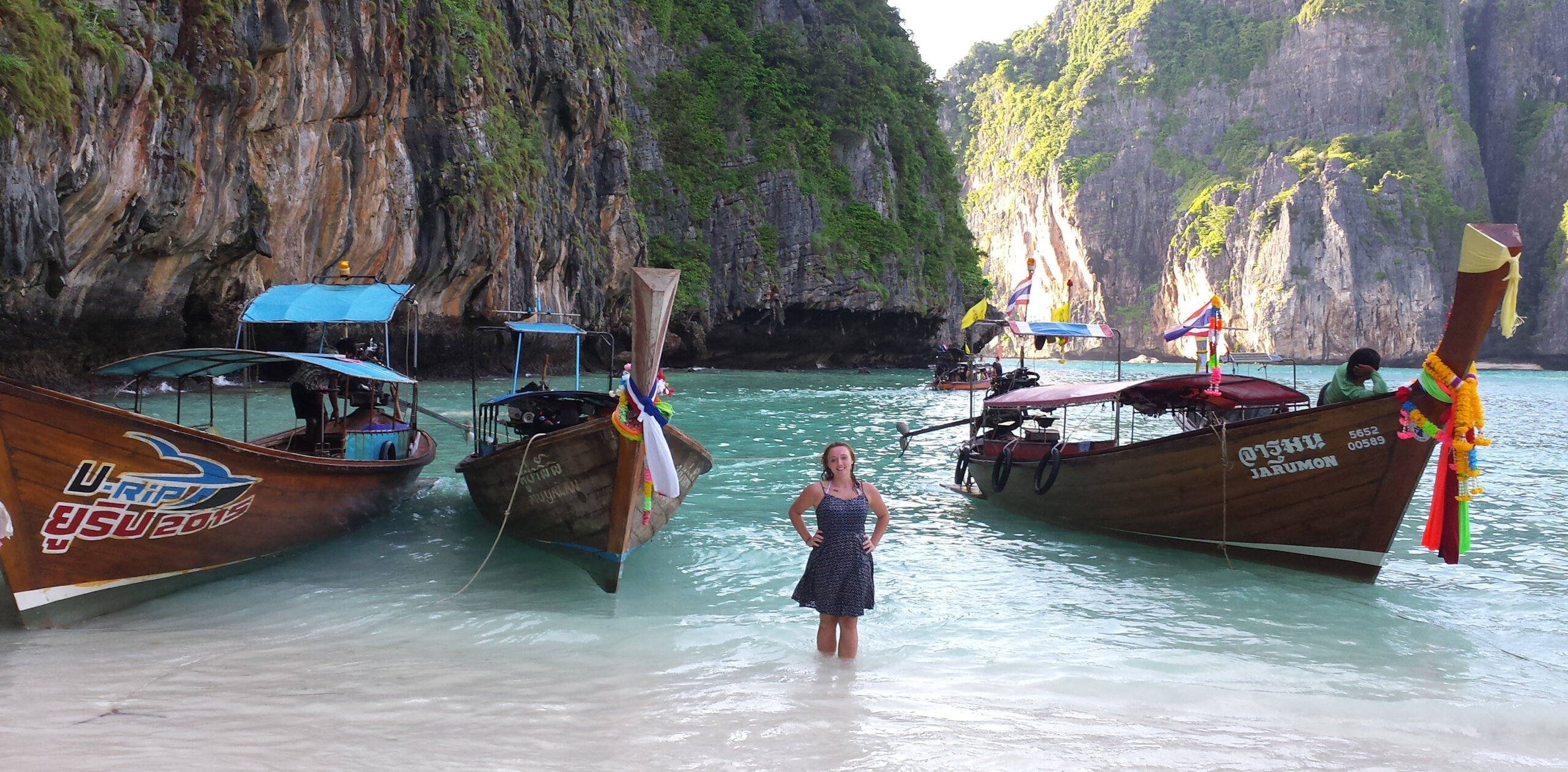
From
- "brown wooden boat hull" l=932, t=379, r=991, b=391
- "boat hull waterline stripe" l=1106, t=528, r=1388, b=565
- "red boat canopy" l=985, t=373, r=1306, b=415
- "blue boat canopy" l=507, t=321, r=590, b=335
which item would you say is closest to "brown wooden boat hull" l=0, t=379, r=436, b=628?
"blue boat canopy" l=507, t=321, r=590, b=335

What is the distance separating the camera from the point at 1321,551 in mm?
7488

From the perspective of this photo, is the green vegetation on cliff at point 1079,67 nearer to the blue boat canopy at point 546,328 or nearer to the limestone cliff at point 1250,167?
the limestone cliff at point 1250,167

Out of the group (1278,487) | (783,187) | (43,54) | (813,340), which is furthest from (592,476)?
(813,340)

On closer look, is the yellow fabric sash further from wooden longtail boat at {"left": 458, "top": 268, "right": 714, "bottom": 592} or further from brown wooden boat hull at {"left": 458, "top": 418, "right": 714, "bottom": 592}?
brown wooden boat hull at {"left": 458, "top": 418, "right": 714, "bottom": 592}

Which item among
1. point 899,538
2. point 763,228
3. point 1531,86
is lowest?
point 899,538

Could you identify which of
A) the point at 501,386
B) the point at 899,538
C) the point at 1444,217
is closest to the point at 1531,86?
the point at 1444,217

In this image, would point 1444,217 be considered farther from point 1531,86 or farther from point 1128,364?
point 1128,364

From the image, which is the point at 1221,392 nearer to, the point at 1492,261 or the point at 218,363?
the point at 1492,261

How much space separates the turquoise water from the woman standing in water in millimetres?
465

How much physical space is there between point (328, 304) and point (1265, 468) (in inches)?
344

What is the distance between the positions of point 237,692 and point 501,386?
955 inches

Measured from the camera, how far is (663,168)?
41.3m

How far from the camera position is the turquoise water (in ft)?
13.6

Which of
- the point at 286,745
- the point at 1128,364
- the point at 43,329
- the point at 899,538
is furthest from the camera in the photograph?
the point at 1128,364
